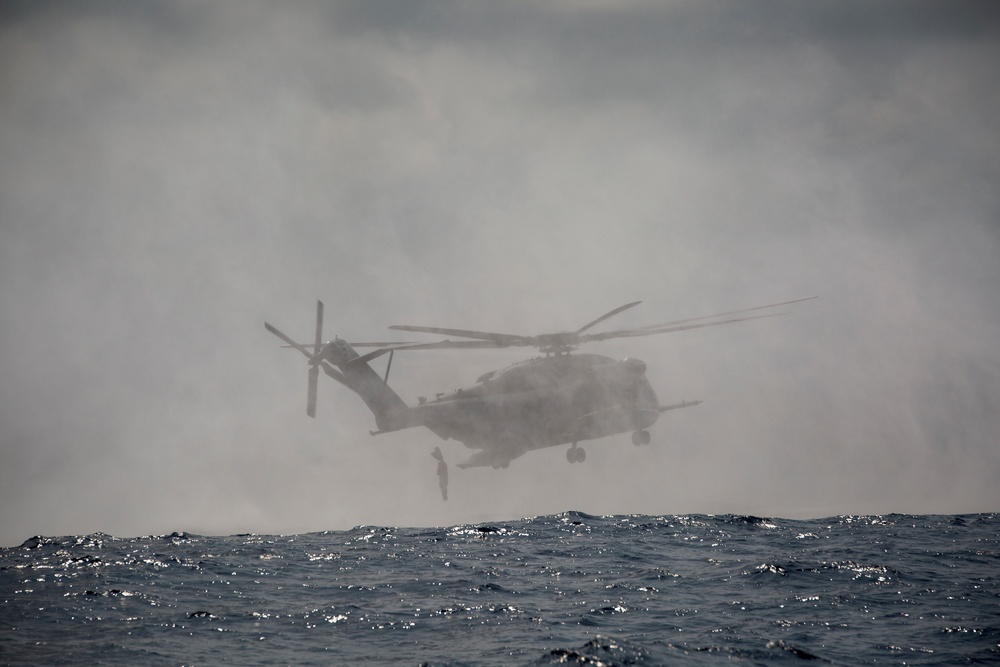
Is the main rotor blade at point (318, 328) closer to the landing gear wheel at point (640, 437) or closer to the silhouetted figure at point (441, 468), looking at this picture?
the silhouetted figure at point (441, 468)

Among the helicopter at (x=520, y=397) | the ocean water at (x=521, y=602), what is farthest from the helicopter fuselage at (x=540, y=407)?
the ocean water at (x=521, y=602)

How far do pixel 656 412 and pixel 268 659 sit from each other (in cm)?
3742

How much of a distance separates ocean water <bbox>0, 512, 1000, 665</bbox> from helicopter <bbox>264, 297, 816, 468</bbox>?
1188cm

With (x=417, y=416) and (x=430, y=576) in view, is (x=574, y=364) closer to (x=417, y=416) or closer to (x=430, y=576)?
(x=417, y=416)

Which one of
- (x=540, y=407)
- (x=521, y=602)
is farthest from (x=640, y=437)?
(x=521, y=602)

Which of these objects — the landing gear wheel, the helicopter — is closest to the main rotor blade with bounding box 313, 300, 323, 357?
the helicopter

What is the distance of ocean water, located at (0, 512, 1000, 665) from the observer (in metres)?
18.3

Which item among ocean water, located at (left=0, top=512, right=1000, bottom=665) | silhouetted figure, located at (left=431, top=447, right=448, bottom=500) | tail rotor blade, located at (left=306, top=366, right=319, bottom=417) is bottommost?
ocean water, located at (left=0, top=512, right=1000, bottom=665)

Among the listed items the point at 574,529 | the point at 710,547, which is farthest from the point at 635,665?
the point at 574,529

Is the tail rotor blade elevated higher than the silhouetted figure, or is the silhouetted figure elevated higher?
the tail rotor blade

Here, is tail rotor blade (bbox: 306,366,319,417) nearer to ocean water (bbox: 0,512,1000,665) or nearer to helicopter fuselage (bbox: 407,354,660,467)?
helicopter fuselage (bbox: 407,354,660,467)

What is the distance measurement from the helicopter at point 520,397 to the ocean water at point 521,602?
11877mm

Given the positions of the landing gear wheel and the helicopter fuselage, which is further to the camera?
the landing gear wheel

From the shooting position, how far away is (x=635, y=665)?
16.9 meters
